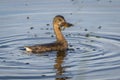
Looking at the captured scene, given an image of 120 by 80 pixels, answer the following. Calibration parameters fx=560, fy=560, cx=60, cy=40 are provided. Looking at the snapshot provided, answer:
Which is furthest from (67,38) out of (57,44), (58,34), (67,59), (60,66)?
(60,66)

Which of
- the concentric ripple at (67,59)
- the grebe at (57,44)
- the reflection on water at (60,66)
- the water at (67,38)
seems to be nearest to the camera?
the reflection on water at (60,66)

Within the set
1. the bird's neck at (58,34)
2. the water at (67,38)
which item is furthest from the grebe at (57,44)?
the water at (67,38)

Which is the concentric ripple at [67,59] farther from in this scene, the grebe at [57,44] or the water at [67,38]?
the grebe at [57,44]

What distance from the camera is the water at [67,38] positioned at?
43.1ft

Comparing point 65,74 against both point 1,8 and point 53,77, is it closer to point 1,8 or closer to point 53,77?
point 53,77

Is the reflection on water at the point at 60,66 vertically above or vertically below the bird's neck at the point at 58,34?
below

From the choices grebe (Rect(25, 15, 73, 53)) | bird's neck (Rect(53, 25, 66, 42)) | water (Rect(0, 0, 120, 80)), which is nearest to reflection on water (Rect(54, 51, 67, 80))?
water (Rect(0, 0, 120, 80))

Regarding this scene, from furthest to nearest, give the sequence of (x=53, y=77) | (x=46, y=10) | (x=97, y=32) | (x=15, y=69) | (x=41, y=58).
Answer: (x=46, y=10) < (x=97, y=32) < (x=41, y=58) < (x=15, y=69) < (x=53, y=77)

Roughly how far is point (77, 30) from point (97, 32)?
73 centimetres

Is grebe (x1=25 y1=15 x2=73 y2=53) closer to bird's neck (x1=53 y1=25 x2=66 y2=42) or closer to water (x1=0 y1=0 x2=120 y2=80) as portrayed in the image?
bird's neck (x1=53 y1=25 x2=66 y2=42)

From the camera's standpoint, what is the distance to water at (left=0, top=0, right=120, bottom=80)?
43.1 ft

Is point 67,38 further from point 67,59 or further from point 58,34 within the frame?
point 67,59

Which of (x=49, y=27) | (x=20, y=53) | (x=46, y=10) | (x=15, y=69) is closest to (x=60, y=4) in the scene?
(x=46, y=10)

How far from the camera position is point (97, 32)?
687 inches
